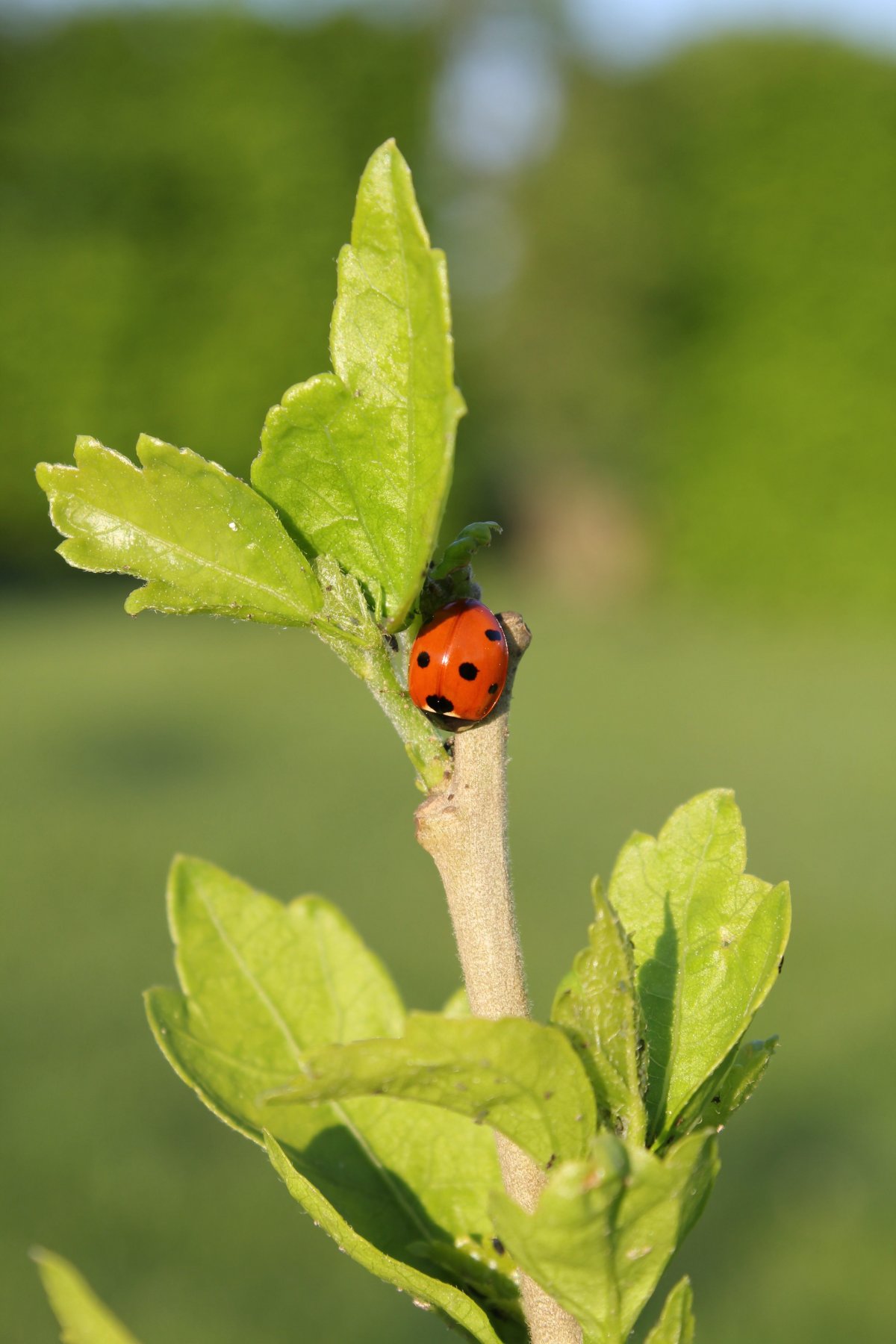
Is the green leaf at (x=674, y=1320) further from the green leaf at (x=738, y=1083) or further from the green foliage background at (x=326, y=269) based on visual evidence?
the green foliage background at (x=326, y=269)

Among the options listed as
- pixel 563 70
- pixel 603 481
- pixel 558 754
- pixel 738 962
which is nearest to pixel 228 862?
pixel 558 754

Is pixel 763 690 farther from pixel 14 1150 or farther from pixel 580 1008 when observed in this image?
pixel 580 1008

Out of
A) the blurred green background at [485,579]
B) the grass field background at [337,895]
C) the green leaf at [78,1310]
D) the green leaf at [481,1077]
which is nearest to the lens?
the green leaf at [481,1077]

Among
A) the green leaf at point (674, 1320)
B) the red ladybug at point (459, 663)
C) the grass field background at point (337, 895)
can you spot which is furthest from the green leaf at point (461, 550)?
the grass field background at point (337, 895)

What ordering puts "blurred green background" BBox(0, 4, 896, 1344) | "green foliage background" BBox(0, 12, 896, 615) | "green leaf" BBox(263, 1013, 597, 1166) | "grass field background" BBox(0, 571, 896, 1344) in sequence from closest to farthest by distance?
"green leaf" BBox(263, 1013, 597, 1166) → "grass field background" BBox(0, 571, 896, 1344) → "blurred green background" BBox(0, 4, 896, 1344) → "green foliage background" BBox(0, 12, 896, 615)

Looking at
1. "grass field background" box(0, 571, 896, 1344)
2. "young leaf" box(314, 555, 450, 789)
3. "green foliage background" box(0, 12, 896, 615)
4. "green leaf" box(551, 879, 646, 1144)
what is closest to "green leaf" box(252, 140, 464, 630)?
"young leaf" box(314, 555, 450, 789)

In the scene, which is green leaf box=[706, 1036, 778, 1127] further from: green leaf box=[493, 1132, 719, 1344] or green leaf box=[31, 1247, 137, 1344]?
green leaf box=[31, 1247, 137, 1344]
